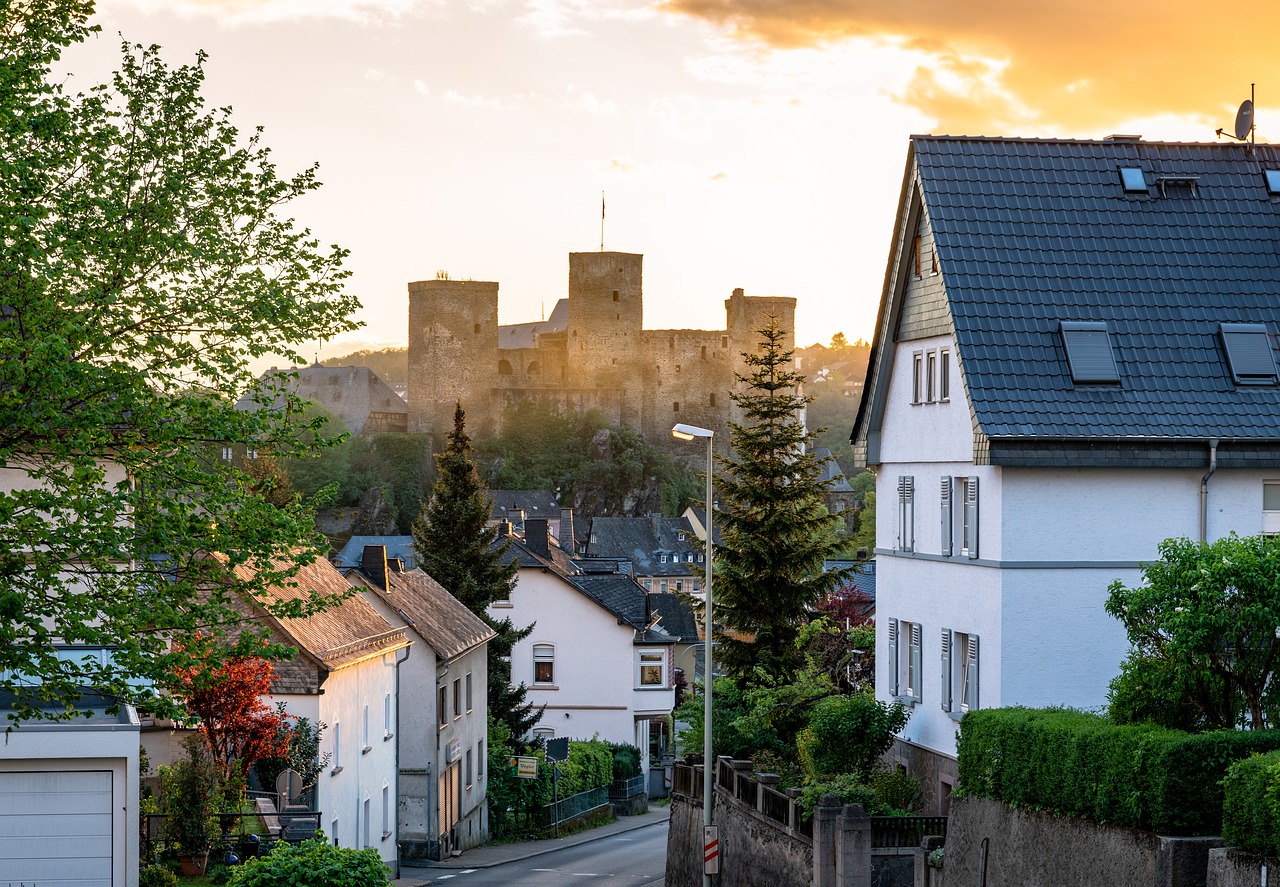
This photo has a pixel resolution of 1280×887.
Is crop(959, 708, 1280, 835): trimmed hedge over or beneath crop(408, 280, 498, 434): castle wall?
beneath

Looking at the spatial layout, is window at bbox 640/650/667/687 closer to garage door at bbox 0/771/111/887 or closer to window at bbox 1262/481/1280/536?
window at bbox 1262/481/1280/536

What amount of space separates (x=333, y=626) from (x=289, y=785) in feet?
18.3

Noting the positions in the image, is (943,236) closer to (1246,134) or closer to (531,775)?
(1246,134)

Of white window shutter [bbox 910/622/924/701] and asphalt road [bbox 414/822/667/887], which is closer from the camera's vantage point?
white window shutter [bbox 910/622/924/701]

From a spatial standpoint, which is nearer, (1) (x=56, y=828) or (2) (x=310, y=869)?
(2) (x=310, y=869)

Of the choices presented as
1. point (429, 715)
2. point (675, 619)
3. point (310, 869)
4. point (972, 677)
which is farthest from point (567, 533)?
point (310, 869)

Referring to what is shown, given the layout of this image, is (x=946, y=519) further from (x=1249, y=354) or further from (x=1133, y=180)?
(x=1133, y=180)

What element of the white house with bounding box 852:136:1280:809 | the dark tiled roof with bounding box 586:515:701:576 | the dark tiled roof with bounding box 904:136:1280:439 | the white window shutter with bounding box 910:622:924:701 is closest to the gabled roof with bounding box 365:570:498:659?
the white house with bounding box 852:136:1280:809

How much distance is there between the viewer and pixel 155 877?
67.5ft

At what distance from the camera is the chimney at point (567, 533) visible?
11462 centimetres

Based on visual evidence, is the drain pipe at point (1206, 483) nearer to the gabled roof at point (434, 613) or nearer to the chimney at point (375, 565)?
the gabled roof at point (434, 613)

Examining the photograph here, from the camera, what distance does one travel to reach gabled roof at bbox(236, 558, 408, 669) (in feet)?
96.7

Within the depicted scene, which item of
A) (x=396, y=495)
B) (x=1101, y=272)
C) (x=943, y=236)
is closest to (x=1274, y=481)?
(x=1101, y=272)

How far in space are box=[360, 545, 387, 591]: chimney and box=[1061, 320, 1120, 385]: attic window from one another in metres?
19.4
